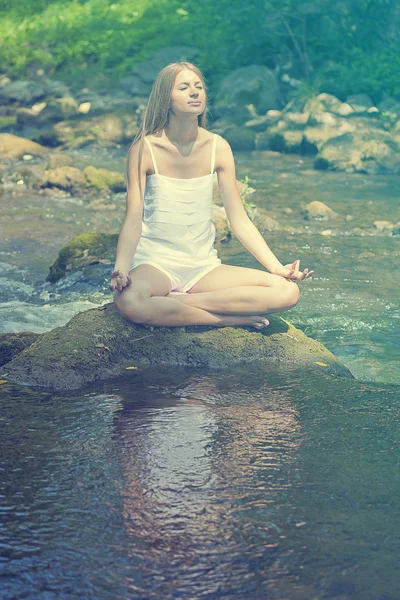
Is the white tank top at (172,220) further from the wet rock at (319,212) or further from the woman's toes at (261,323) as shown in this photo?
the wet rock at (319,212)

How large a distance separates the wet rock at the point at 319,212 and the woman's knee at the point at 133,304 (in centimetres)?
781

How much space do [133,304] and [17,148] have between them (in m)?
14.2

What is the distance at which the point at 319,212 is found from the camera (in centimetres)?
1298

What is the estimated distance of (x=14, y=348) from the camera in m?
5.74

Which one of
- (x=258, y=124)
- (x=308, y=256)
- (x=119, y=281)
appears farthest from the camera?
(x=258, y=124)

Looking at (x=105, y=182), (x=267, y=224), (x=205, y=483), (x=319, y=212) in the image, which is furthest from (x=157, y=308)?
(x=105, y=182)

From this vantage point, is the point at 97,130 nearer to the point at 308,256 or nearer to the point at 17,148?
the point at 17,148

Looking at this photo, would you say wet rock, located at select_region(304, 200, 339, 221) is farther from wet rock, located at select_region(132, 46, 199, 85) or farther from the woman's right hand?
wet rock, located at select_region(132, 46, 199, 85)

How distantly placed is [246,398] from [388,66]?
69.4ft

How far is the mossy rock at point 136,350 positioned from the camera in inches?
204

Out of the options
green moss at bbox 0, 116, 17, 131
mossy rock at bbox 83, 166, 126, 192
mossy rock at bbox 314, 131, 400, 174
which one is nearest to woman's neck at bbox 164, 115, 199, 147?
mossy rock at bbox 83, 166, 126, 192

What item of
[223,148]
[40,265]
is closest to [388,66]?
[40,265]

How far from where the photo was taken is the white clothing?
18.7 feet

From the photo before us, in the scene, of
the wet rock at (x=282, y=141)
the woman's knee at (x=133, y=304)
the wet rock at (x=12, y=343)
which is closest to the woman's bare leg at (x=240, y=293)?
the woman's knee at (x=133, y=304)
